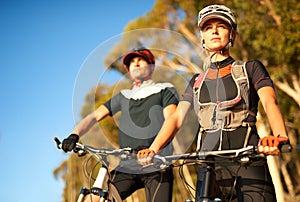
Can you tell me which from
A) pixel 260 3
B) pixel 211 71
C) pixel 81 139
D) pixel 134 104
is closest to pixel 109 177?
pixel 81 139

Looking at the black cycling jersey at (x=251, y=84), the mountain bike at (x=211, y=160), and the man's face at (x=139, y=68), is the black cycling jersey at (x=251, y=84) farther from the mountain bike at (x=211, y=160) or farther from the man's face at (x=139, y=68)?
the man's face at (x=139, y=68)

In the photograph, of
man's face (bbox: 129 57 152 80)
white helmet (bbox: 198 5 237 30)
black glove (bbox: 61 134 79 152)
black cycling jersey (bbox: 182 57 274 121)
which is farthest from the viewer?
man's face (bbox: 129 57 152 80)

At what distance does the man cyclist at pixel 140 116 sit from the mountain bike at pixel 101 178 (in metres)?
0.12

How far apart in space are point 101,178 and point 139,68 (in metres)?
1.10

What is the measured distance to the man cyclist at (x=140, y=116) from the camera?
3.97 m

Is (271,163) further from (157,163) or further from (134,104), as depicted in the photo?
(157,163)

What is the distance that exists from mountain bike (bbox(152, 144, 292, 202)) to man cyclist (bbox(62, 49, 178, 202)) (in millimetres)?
947

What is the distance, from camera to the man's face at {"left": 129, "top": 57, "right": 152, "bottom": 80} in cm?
429

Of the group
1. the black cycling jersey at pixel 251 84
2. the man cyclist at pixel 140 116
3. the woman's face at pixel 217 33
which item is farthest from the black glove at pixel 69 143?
the woman's face at pixel 217 33

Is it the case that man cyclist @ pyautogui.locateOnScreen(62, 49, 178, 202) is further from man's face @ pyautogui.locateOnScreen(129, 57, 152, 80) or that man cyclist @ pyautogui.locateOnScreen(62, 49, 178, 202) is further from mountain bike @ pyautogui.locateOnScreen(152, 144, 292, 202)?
mountain bike @ pyautogui.locateOnScreen(152, 144, 292, 202)

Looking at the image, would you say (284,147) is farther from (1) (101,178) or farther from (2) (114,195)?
(2) (114,195)

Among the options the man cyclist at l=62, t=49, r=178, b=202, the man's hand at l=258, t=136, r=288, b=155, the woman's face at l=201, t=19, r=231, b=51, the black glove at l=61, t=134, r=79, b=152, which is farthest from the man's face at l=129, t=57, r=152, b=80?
the man's hand at l=258, t=136, r=288, b=155

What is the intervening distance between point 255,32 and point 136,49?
1191 centimetres

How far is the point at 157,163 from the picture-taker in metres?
3.00
